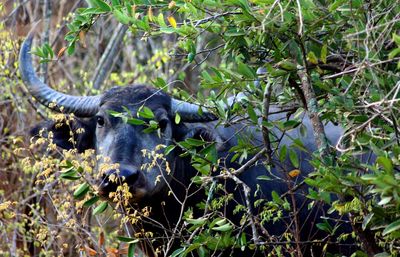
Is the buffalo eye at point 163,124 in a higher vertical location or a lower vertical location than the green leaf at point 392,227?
lower

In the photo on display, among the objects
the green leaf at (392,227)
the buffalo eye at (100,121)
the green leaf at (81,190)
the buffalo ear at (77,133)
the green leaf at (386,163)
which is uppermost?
the green leaf at (386,163)

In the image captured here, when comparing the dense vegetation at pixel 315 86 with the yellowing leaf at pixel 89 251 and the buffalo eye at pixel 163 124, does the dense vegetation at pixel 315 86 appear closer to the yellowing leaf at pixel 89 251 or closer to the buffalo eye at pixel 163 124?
the yellowing leaf at pixel 89 251

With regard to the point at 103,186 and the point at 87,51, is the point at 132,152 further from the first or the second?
the point at 87,51

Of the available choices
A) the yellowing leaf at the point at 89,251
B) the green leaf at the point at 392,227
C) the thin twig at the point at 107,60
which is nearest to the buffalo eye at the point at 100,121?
the yellowing leaf at the point at 89,251

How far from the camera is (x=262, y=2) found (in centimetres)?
395

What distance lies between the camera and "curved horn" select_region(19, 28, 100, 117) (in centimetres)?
614

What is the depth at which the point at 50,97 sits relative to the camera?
6348 mm

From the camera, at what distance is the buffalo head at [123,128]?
17.2 feet

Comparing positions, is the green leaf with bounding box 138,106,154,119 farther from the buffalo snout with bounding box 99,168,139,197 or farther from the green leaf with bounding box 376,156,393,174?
the green leaf with bounding box 376,156,393,174

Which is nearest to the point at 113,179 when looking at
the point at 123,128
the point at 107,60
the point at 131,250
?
the point at 131,250

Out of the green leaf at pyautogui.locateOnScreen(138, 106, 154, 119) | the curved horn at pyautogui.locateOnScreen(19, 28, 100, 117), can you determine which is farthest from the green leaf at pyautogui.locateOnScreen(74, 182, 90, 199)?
the curved horn at pyautogui.locateOnScreen(19, 28, 100, 117)

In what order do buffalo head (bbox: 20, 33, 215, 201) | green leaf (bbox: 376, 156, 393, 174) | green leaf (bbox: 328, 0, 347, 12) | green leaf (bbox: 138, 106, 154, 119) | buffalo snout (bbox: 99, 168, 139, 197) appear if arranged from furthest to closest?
buffalo head (bbox: 20, 33, 215, 201)
buffalo snout (bbox: 99, 168, 139, 197)
green leaf (bbox: 138, 106, 154, 119)
green leaf (bbox: 328, 0, 347, 12)
green leaf (bbox: 376, 156, 393, 174)

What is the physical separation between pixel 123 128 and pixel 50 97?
38.7 inches

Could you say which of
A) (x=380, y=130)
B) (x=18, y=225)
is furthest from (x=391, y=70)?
(x=18, y=225)
